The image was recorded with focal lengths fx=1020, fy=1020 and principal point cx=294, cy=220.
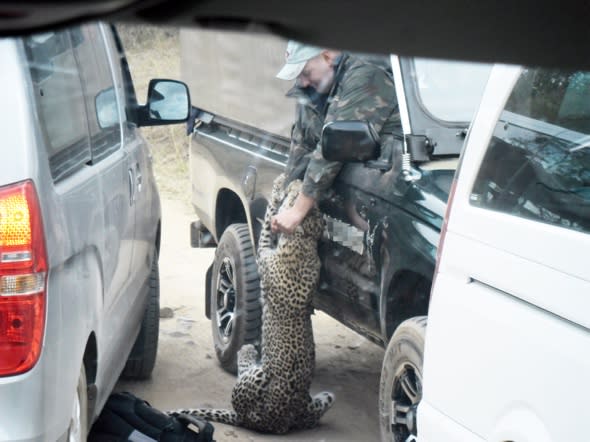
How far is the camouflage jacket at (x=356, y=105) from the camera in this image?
4.66m

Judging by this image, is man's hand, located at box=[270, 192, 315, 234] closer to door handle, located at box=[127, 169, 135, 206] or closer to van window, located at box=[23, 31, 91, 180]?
door handle, located at box=[127, 169, 135, 206]

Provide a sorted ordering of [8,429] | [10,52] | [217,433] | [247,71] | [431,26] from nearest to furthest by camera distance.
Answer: [431,26] → [8,429] → [10,52] → [217,433] → [247,71]

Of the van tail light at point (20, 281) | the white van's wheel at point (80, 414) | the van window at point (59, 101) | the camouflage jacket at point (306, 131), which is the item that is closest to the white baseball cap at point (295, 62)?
the camouflage jacket at point (306, 131)

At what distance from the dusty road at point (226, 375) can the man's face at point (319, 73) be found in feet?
5.73

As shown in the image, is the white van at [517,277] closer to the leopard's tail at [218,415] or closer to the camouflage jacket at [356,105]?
the camouflage jacket at [356,105]

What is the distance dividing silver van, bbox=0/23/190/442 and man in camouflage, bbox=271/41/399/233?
0.84 meters

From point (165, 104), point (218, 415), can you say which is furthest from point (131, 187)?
point (218, 415)

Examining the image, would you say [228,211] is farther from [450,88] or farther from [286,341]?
[450,88]

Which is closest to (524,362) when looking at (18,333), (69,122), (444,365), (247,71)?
(444,365)

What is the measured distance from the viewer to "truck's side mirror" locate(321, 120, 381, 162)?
14.1 feet

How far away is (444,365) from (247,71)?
388 centimetres

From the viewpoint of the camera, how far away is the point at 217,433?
16.7 ft

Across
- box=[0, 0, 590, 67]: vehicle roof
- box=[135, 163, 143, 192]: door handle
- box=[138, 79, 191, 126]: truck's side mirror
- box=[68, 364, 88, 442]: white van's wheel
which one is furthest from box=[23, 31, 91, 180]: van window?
box=[0, 0, 590, 67]: vehicle roof

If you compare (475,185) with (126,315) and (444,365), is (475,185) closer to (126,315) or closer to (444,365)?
(444,365)
